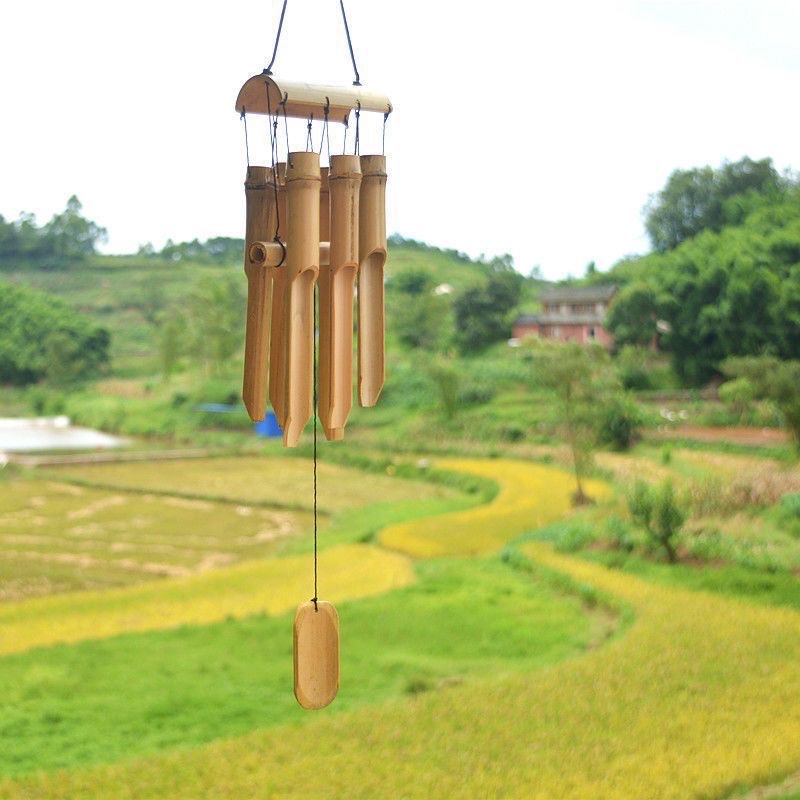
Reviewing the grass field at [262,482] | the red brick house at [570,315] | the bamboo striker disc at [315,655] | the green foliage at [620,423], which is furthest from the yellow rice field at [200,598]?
the red brick house at [570,315]

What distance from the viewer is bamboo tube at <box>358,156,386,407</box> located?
2.95 meters

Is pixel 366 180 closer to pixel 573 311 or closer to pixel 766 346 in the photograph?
pixel 766 346

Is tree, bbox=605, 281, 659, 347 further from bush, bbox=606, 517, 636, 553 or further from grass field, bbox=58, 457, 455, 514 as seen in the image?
bush, bbox=606, 517, 636, 553

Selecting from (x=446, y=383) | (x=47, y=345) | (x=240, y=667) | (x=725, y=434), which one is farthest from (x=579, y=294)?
(x=240, y=667)

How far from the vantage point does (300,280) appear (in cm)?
283

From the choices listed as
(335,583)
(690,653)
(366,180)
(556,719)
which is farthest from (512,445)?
(366,180)

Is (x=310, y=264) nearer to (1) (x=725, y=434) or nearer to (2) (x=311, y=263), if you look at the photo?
(2) (x=311, y=263)

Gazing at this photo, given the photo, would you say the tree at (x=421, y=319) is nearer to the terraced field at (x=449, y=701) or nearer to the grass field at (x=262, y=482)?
the grass field at (x=262, y=482)

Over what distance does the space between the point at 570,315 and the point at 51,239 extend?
28122 millimetres

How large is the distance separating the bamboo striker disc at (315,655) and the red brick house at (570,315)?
24570 mm

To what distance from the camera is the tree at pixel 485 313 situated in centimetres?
2945

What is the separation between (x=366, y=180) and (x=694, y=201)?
1167 inches

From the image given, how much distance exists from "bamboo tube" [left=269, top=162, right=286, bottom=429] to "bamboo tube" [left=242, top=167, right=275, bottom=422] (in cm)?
2

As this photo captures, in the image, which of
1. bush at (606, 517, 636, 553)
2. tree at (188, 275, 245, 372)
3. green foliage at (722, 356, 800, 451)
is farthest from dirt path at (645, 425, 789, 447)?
tree at (188, 275, 245, 372)
